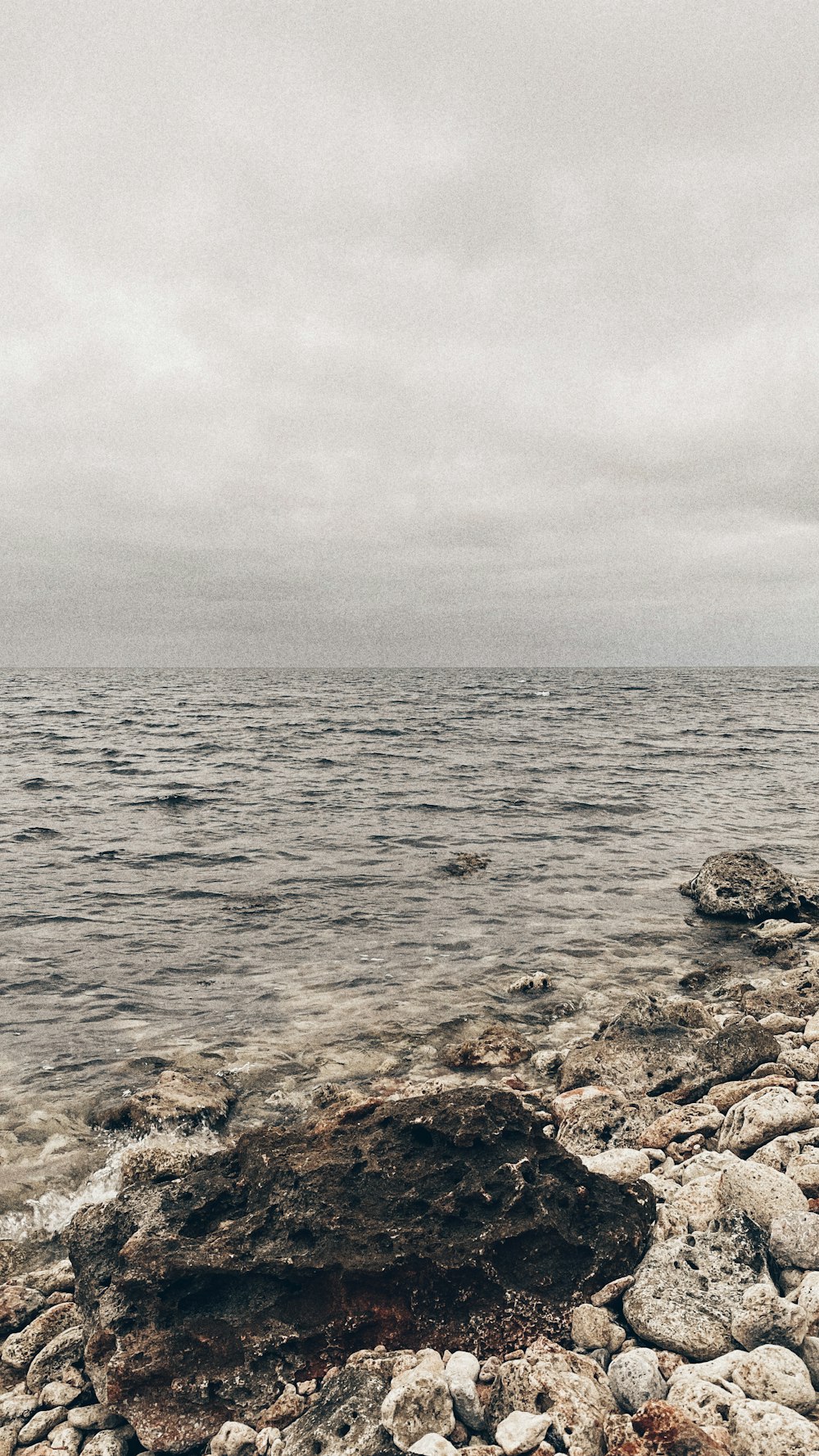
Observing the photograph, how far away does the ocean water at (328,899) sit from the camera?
8.24m

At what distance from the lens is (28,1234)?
5387 millimetres

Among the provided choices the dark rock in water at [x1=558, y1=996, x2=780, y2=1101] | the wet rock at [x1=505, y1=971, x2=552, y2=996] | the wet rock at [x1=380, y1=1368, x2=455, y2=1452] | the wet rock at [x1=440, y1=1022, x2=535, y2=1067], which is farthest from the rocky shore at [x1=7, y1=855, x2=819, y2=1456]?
the wet rock at [x1=505, y1=971, x2=552, y2=996]

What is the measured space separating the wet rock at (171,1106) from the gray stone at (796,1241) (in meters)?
4.58

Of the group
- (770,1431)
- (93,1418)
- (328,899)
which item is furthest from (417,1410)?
(328,899)

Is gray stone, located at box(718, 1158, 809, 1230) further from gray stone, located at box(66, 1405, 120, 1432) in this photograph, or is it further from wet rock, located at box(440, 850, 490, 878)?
wet rock, located at box(440, 850, 490, 878)

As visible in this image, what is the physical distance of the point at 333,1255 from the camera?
4062mm

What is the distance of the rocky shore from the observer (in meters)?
3.24

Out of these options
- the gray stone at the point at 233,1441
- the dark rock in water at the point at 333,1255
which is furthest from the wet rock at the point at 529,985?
the gray stone at the point at 233,1441

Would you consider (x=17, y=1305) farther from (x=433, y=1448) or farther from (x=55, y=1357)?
(x=433, y=1448)

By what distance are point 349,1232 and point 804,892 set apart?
10912mm

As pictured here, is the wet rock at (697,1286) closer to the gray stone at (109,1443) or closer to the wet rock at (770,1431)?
the wet rock at (770,1431)

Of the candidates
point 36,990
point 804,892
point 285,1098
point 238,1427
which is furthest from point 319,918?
point 238,1427

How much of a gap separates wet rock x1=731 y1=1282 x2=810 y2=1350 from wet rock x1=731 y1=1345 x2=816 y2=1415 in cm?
14

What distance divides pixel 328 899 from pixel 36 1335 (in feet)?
30.6
